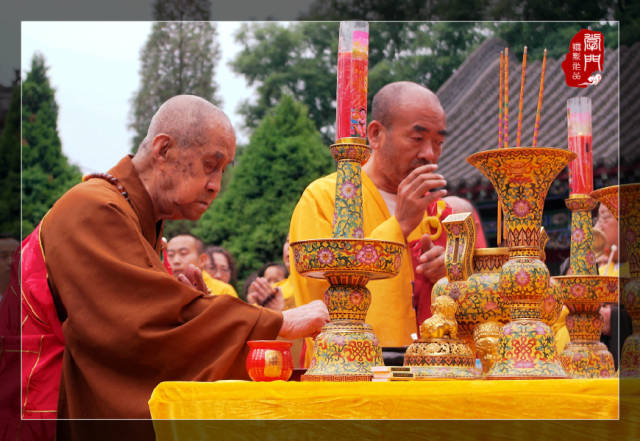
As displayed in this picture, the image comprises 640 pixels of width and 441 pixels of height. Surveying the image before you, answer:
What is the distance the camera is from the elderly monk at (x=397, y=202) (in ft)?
9.69

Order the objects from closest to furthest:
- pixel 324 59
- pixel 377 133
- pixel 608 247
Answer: pixel 377 133, pixel 608 247, pixel 324 59

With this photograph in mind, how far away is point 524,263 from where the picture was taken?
2.20m

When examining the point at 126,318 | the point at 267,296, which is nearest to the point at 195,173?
the point at 126,318

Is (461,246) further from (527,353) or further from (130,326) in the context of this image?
(130,326)

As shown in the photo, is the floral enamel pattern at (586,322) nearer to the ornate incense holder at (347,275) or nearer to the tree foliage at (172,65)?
the ornate incense holder at (347,275)

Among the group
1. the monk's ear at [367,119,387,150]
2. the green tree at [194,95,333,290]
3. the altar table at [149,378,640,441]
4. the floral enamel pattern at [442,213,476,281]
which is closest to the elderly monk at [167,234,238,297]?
the monk's ear at [367,119,387,150]

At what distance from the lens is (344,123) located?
240cm

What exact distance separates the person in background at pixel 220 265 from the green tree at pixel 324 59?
39.4 ft

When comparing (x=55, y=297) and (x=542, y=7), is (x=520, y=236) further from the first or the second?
(x=542, y=7)

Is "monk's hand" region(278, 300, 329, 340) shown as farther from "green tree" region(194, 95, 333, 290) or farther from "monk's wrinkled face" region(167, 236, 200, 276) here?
"green tree" region(194, 95, 333, 290)

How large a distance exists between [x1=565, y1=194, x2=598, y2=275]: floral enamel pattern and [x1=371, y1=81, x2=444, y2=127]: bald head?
2.95 feet

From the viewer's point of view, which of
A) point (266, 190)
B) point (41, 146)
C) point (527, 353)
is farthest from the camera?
point (41, 146)

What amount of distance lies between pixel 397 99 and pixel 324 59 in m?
19.5

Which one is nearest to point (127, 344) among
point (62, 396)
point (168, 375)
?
point (168, 375)
